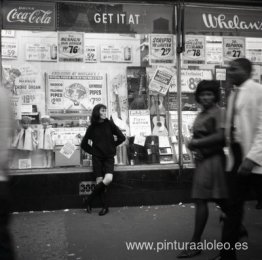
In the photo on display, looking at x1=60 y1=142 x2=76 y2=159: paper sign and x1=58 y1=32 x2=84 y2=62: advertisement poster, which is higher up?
x1=58 y1=32 x2=84 y2=62: advertisement poster

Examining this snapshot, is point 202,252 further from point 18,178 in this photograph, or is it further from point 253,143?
point 18,178

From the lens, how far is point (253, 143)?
13.4 feet

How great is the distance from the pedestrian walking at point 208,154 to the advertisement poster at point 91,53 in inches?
145

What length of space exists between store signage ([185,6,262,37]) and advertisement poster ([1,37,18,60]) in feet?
9.89

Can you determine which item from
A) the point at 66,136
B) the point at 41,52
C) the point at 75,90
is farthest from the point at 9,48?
the point at 66,136

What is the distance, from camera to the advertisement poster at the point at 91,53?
8.11m

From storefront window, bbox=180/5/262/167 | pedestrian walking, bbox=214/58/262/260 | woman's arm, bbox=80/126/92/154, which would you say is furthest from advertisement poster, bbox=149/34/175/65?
pedestrian walking, bbox=214/58/262/260

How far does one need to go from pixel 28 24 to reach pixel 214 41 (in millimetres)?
3354

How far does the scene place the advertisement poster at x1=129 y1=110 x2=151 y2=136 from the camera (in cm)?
825

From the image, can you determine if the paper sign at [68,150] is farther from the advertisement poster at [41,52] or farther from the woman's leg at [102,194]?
the advertisement poster at [41,52]

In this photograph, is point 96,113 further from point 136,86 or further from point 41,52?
point 41,52

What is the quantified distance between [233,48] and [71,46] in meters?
3.02

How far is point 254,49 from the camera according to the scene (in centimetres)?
870

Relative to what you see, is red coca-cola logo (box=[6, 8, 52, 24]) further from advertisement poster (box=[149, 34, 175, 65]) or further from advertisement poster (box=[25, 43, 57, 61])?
advertisement poster (box=[149, 34, 175, 65])
